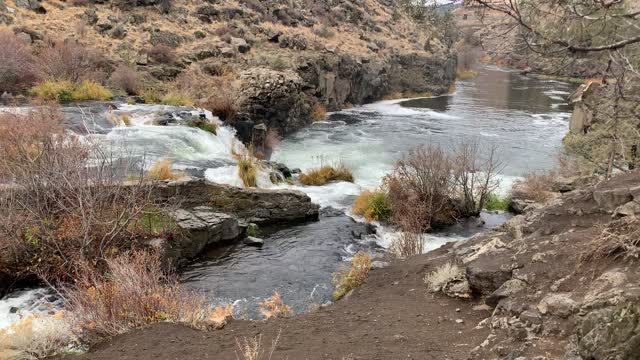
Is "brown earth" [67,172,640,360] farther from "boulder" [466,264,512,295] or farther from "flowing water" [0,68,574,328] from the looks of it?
"flowing water" [0,68,574,328]

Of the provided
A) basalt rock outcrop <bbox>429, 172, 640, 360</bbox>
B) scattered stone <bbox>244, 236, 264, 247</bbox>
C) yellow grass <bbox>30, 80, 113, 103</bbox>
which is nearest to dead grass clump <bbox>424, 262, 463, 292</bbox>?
basalt rock outcrop <bbox>429, 172, 640, 360</bbox>

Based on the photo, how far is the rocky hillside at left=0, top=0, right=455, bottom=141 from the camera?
2522 cm

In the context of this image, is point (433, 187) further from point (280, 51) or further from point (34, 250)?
point (280, 51)

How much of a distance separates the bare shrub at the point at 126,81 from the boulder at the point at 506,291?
20838mm

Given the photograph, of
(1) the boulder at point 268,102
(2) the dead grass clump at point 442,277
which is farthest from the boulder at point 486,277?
(1) the boulder at point 268,102

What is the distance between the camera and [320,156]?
21.7m

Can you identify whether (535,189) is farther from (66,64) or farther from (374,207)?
(66,64)

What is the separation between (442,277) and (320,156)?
1506 cm

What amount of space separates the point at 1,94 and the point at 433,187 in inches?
644

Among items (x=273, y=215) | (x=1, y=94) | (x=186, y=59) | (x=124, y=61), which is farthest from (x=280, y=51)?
(x=273, y=215)

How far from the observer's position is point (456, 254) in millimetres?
8047

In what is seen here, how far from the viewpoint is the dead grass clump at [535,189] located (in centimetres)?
1530

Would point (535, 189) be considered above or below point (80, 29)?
below

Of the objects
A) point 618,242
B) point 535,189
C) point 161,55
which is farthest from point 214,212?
point 161,55
